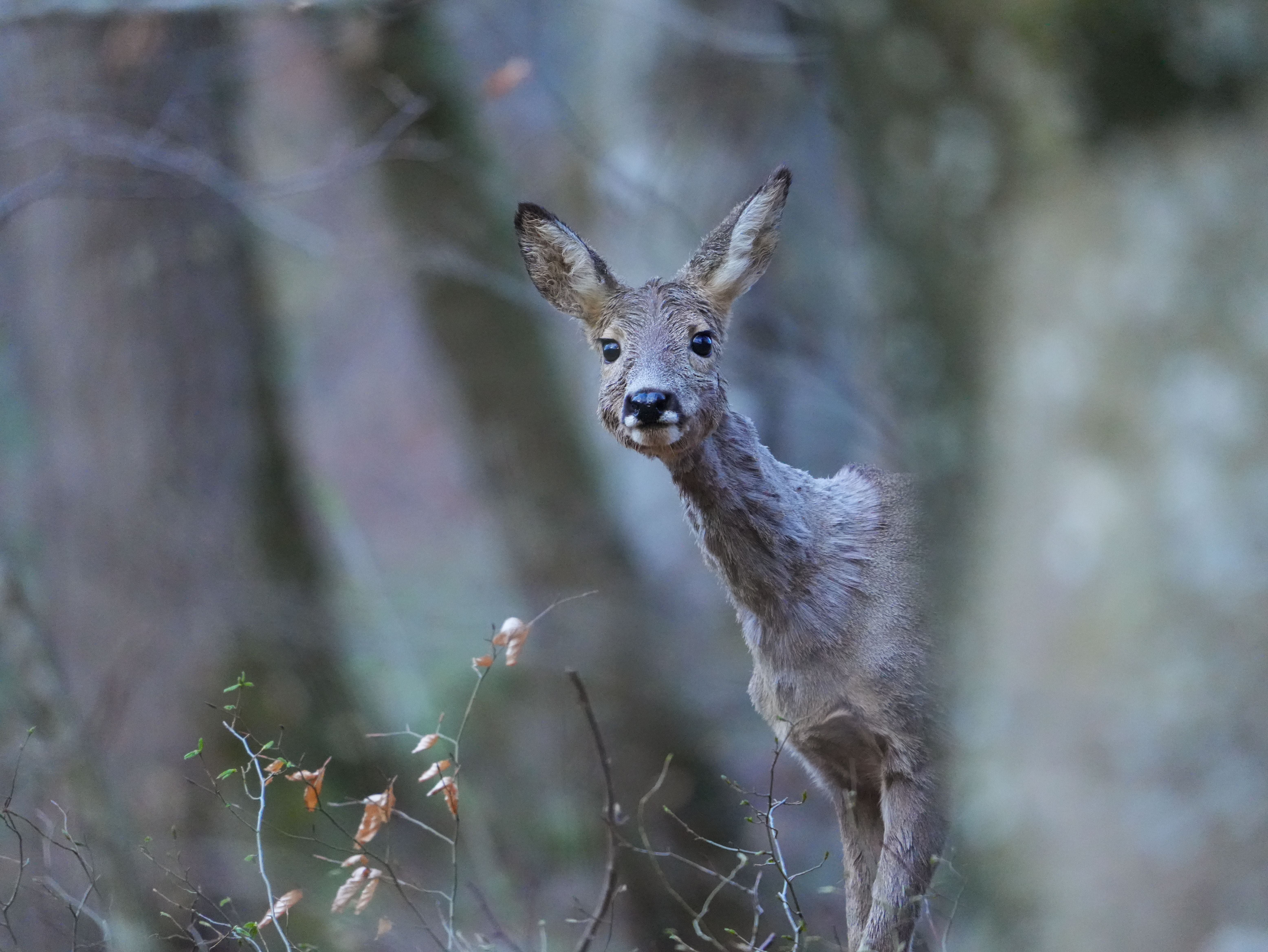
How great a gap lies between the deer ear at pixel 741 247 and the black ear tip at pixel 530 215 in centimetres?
68

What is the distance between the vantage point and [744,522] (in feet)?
19.3

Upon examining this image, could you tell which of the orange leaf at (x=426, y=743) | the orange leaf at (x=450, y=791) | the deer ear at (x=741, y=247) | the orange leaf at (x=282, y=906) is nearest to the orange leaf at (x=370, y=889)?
the orange leaf at (x=282, y=906)

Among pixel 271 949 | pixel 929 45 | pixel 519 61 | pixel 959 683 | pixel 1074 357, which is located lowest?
pixel 271 949

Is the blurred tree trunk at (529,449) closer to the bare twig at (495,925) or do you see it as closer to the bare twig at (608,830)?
the bare twig at (495,925)

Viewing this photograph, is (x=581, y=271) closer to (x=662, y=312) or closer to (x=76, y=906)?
(x=662, y=312)

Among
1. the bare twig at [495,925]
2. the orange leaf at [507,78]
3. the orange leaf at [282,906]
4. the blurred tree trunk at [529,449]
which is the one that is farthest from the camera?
the blurred tree trunk at [529,449]

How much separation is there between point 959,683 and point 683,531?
39.9 ft

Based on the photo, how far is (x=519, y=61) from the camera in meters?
9.98

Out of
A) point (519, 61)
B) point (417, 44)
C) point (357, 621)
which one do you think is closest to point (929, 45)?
point (519, 61)

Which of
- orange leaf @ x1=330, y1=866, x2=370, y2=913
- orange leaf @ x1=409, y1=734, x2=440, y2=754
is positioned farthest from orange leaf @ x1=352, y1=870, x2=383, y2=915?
orange leaf @ x1=409, y1=734, x2=440, y2=754

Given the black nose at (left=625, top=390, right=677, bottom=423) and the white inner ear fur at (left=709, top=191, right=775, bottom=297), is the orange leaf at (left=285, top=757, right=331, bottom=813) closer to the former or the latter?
the black nose at (left=625, top=390, right=677, bottom=423)

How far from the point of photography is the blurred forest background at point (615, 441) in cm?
214

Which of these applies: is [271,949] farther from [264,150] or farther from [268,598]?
[264,150]

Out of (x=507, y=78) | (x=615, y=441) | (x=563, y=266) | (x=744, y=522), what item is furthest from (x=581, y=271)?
(x=507, y=78)
